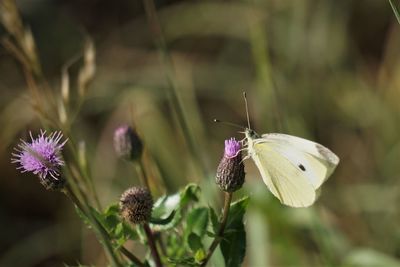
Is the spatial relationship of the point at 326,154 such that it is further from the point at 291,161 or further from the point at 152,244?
the point at 152,244

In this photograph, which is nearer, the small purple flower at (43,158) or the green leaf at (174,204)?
the small purple flower at (43,158)

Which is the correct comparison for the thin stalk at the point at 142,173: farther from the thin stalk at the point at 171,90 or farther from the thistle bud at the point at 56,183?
the thistle bud at the point at 56,183

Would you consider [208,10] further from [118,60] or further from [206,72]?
[118,60]

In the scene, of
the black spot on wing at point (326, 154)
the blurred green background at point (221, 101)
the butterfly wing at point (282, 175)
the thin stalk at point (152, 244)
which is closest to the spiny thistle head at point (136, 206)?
the thin stalk at point (152, 244)

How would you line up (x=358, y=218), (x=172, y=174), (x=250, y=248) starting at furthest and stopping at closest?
(x=172, y=174), (x=358, y=218), (x=250, y=248)

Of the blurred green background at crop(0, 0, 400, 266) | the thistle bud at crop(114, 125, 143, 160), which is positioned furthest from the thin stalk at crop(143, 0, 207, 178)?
the blurred green background at crop(0, 0, 400, 266)

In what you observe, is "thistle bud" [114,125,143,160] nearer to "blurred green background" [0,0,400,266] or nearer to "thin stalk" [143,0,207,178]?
"thin stalk" [143,0,207,178]

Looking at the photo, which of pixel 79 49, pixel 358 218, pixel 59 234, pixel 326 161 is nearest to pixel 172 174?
pixel 59 234

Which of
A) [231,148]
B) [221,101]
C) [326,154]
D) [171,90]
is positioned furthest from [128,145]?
[221,101]
